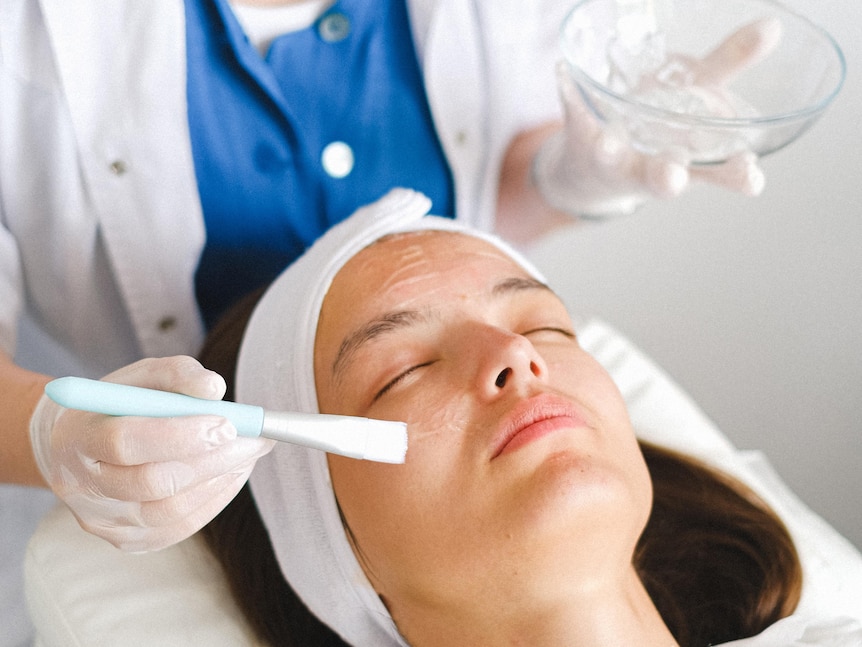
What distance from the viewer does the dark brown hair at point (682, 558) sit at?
1077 millimetres

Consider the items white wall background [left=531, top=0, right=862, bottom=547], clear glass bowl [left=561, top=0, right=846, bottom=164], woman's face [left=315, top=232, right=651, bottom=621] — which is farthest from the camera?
white wall background [left=531, top=0, right=862, bottom=547]

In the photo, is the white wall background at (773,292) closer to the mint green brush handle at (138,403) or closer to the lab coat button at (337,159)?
the lab coat button at (337,159)

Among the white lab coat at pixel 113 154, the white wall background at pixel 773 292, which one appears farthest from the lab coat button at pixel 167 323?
the white wall background at pixel 773 292

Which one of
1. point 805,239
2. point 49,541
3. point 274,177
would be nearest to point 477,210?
point 274,177

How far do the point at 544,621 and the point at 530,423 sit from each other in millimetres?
208

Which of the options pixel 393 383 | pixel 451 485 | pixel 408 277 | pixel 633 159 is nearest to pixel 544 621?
pixel 451 485

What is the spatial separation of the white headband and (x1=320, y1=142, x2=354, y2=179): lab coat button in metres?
0.18

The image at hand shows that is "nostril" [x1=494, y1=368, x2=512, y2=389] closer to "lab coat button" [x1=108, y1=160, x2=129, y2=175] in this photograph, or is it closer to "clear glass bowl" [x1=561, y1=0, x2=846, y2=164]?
"clear glass bowl" [x1=561, y1=0, x2=846, y2=164]

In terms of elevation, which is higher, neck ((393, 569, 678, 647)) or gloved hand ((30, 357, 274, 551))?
gloved hand ((30, 357, 274, 551))

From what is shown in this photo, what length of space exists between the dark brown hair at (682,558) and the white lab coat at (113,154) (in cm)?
16

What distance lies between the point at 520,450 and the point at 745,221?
3.67 ft

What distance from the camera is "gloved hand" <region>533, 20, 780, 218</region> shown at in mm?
1069

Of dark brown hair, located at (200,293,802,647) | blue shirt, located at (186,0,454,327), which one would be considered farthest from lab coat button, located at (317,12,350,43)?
dark brown hair, located at (200,293,802,647)

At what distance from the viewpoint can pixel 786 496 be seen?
1384mm
